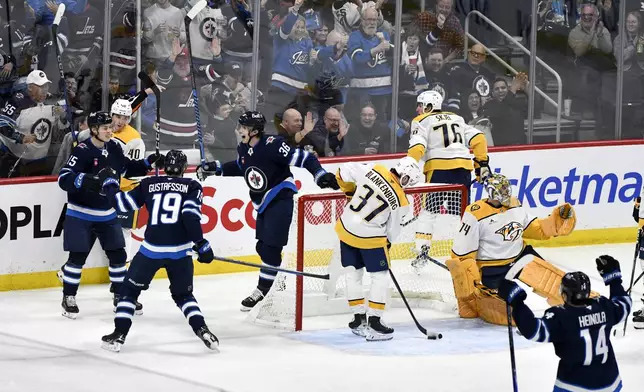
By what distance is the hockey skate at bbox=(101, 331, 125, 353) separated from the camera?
753 centimetres

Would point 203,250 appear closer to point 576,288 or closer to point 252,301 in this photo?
point 252,301

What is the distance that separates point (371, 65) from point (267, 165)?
261 centimetres

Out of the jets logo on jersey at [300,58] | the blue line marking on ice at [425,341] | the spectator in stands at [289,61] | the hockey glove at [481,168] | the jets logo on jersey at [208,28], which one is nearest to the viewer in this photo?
the blue line marking on ice at [425,341]

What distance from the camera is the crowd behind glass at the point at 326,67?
9.49 m

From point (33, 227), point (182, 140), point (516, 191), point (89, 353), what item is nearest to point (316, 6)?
point (182, 140)

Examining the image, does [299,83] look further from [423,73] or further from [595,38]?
[595,38]

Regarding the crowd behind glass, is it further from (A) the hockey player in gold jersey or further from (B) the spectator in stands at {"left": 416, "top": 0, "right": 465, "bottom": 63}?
(A) the hockey player in gold jersey

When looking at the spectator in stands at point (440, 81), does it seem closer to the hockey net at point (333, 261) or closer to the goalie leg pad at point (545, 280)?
the hockey net at point (333, 261)

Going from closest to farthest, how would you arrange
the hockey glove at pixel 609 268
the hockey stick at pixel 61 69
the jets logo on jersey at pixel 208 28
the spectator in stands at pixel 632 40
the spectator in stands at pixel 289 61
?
1. the hockey glove at pixel 609 268
2. the hockey stick at pixel 61 69
3. the jets logo on jersey at pixel 208 28
4. the spectator in stands at pixel 289 61
5. the spectator in stands at pixel 632 40

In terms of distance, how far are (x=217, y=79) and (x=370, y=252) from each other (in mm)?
2798

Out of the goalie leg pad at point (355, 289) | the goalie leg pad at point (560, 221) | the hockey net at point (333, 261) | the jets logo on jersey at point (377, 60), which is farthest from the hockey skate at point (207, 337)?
the jets logo on jersey at point (377, 60)

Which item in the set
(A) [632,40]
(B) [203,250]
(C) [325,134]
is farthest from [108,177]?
(A) [632,40]

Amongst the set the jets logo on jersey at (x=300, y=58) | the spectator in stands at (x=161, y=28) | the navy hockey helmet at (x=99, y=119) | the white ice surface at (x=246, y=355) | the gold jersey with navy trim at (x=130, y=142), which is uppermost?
the spectator in stands at (x=161, y=28)

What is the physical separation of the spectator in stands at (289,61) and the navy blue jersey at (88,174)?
2115 millimetres
